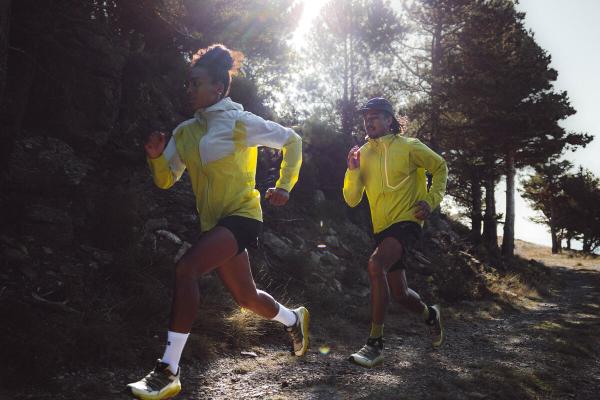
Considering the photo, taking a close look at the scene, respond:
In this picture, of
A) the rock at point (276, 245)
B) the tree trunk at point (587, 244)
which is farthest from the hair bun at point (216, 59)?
the tree trunk at point (587, 244)

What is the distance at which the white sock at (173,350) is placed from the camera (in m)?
2.95

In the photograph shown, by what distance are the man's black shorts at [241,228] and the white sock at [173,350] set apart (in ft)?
2.35

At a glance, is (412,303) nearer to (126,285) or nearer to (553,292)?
(126,285)

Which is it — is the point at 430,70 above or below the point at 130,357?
above

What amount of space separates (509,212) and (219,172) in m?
20.2

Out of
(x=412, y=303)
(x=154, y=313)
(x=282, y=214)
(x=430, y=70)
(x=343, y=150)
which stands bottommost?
(x=154, y=313)

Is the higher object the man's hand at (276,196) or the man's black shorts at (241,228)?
the man's hand at (276,196)

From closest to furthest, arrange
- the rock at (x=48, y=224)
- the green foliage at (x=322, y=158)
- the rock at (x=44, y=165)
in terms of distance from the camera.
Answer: the rock at (x=48, y=224), the rock at (x=44, y=165), the green foliage at (x=322, y=158)

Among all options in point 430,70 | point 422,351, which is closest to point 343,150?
point 430,70

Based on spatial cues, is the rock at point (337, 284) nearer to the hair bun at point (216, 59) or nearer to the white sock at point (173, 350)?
the hair bun at point (216, 59)

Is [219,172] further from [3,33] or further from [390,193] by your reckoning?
[3,33]

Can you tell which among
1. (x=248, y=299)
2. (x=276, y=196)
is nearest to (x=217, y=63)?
(x=276, y=196)

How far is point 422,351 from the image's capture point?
6.06 metres

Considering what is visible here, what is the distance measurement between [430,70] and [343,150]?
23.7 feet
